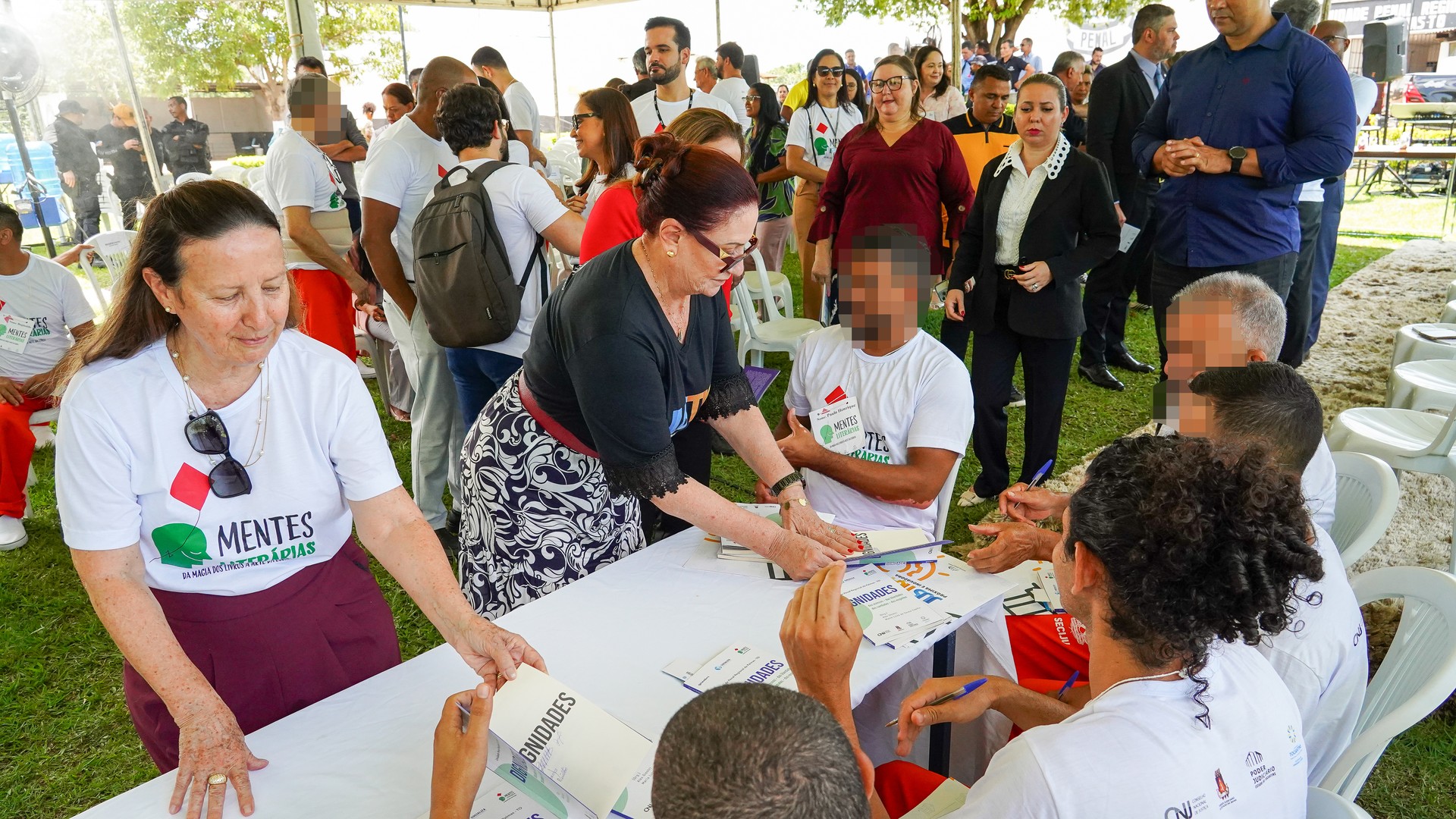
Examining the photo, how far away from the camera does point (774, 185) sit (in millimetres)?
6270

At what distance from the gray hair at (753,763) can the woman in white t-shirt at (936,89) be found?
17.7 feet

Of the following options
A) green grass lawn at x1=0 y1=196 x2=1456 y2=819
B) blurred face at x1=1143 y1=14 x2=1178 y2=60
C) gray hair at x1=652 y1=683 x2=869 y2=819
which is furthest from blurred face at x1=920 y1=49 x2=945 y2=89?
gray hair at x1=652 y1=683 x2=869 y2=819

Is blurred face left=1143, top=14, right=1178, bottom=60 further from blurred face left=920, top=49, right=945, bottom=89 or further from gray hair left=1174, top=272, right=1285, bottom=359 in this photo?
gray hair left=1174, top=272, right=1285, bottom=359

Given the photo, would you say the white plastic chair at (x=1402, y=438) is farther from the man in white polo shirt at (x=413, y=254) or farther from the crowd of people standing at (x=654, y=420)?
the man in white polo shirt at (x=413, y=254)

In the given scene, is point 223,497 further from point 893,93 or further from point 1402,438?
point 1402,438

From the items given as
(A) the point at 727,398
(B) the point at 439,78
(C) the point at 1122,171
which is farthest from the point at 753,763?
(C) the point at 1122,171

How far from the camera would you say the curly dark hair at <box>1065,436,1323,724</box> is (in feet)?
3.62

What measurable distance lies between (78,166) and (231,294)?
370 inches

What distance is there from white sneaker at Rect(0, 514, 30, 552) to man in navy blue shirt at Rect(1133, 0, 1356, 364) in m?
4.74

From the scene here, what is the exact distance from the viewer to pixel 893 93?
4289mm

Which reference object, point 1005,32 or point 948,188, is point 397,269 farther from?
point 1005,32

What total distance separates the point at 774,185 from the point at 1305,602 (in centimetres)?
525

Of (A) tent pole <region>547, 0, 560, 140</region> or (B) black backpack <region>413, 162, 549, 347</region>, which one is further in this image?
(A) tent pole <region>547, 0, 560, 140</region>

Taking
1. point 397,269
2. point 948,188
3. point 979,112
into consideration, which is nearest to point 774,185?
point 979,112
